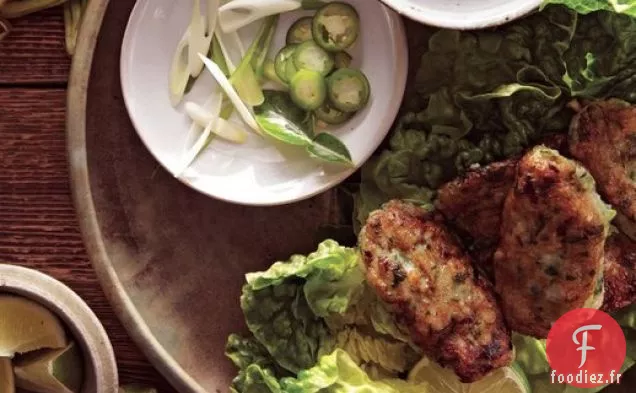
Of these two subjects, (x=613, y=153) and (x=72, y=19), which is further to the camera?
(x=72, y=19)

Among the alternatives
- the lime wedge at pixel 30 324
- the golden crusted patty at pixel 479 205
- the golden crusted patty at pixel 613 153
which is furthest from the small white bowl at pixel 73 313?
the golden crusted patty at pixel 613 153

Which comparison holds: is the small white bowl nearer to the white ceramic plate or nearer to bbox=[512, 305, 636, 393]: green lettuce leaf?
the white ceramic plate

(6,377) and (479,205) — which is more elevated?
(479,205)

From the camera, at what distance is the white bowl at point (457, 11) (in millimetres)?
2205

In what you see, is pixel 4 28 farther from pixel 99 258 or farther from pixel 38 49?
pixel 99 258

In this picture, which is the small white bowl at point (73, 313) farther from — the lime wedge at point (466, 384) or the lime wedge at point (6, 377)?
the lime wedge at point (466, 384)

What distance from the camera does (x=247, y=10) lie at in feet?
8.08

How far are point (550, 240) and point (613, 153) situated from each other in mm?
289

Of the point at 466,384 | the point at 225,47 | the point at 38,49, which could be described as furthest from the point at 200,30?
the point at 466,384

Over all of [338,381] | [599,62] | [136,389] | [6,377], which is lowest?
[136,389]

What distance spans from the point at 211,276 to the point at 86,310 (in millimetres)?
346

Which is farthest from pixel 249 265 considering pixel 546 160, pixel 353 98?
pixel 546 160

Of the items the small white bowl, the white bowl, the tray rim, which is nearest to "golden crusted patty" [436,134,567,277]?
the white bowl

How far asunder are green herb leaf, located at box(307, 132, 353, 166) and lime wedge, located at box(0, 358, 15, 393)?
3.21 ft
